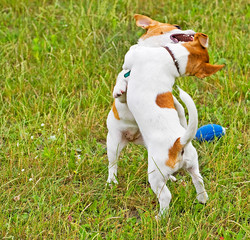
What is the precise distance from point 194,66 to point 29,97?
2097 millimetres

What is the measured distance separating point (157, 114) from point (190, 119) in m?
0.24

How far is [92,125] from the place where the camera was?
459cm

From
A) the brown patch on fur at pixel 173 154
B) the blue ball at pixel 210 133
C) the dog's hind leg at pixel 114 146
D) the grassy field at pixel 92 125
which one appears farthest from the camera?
the blue ball at pixel 210 133

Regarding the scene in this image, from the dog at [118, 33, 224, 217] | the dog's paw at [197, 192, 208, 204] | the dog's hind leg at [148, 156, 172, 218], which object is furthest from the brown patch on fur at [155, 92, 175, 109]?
the dog's paw at [197, 192, 208, 204]

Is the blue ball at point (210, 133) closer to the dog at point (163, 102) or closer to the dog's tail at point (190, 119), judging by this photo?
the dog at point (163, 102)

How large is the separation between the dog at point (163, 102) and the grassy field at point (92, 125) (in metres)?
0.41

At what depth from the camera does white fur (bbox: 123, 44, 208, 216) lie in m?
3.21

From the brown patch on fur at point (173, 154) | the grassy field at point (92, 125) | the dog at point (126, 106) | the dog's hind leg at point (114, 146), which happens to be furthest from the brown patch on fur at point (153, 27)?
the grassy field at point (92, 125)

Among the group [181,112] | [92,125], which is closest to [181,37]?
[181,112]

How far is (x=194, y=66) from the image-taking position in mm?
3301

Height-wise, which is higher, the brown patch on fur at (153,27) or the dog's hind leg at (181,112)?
the brown patch on fur at (153,27)

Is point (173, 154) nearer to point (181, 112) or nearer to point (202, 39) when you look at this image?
point (181, 112)

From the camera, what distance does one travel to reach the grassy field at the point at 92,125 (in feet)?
11.6

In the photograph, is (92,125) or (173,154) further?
(92,125)
